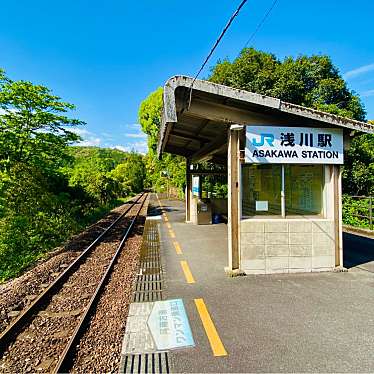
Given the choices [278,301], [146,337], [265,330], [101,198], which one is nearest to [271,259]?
[278,301]

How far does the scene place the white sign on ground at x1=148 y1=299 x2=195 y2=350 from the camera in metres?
3.27

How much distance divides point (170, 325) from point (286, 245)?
2951mm

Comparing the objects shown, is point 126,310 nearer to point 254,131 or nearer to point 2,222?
point 254,131

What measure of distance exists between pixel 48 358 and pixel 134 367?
44.8 inches

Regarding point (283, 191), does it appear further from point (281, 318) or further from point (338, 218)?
point (281, 318)

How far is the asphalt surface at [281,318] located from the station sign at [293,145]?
2.25 metres

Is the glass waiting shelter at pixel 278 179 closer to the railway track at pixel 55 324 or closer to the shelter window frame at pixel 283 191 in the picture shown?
the shelter window frame at pixel 283 191

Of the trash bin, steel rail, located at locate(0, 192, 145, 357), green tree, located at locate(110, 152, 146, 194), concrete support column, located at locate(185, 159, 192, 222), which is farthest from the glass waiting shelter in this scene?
green tree, located at locate(110, 152, 146, 194)

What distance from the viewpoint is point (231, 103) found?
559 centimetres

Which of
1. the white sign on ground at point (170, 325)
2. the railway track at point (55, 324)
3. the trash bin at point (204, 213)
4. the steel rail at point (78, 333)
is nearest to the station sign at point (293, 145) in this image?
the white sign on ground at point (170, 325)

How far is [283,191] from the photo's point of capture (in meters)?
5.79

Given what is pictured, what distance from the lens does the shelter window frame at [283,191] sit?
5.70 metres

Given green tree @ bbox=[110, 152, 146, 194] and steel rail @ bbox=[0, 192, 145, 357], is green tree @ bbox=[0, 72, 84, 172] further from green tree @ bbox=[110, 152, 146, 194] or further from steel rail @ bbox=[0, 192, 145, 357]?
green tree @ bbox=[110, 152, 146, 194]

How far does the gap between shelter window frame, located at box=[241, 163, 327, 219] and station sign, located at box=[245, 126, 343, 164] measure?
0.68 ft
